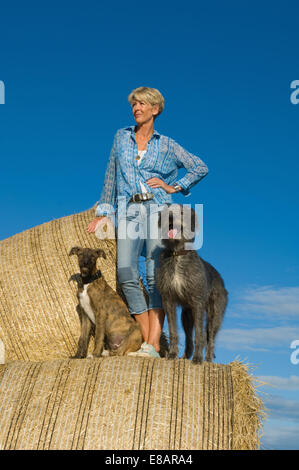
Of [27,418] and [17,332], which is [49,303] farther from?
[27,418]

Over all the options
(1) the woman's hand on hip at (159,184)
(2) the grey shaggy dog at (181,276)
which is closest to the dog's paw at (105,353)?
(2) the grey shaggy dog at (181,276)

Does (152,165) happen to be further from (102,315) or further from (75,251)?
(102,315)

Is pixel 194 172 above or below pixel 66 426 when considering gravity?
above

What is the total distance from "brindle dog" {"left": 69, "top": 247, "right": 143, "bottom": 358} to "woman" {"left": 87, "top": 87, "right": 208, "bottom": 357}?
17 cm

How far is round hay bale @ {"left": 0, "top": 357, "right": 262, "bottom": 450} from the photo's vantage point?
207 inches

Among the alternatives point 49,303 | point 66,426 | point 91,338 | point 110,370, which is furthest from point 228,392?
point 49,303

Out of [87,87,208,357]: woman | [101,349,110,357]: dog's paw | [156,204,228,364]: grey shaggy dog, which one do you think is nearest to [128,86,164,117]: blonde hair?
[87,87,208,357]: woman

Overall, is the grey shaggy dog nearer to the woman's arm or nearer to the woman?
the woman

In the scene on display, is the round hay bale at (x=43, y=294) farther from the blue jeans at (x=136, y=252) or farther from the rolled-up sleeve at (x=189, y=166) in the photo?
the rolled-up sleeve at (x=189, y=166)

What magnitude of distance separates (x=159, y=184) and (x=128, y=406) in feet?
8.46

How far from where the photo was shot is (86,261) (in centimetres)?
659

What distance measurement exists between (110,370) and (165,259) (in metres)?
1.28

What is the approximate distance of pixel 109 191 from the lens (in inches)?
294
